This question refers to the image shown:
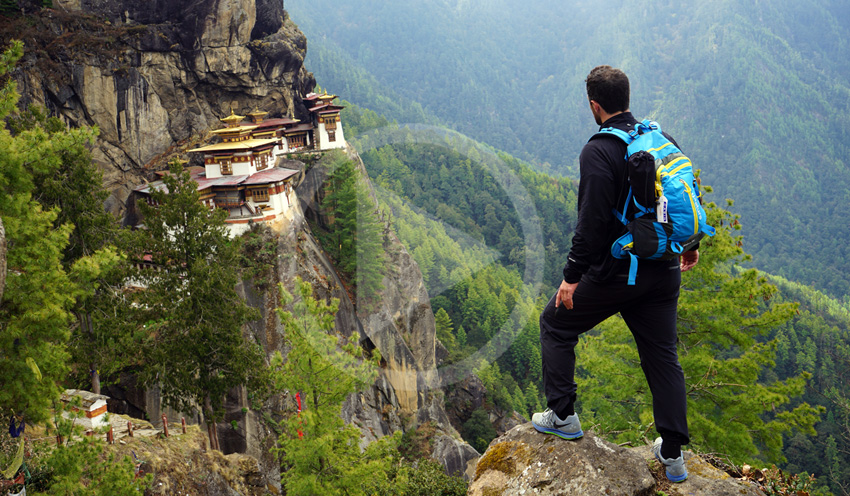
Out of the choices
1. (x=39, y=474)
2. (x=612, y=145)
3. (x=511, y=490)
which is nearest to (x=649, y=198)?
(x=612, y=145)

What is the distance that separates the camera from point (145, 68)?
31.7 metres

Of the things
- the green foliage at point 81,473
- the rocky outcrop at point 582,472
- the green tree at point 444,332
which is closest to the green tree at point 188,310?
the green foliage at point 81,473

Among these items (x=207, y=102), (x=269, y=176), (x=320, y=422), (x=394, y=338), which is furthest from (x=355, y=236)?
(x=320, y=422)

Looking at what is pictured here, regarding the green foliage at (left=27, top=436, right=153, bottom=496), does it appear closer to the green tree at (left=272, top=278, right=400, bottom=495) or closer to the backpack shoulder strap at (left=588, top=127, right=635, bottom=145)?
the green tree at (left=272, top=278, right=400, bottom=495)

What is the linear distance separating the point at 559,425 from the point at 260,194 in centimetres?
2426

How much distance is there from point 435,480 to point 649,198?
11567 mm

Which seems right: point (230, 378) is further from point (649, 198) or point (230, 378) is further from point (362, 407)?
point (649, 198)

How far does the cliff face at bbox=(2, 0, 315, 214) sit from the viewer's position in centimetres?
2861

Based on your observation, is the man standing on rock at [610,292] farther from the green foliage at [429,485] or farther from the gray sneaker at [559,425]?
the green foliage at [429,485]

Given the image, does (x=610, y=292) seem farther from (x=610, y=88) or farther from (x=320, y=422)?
(x=320, y=422)

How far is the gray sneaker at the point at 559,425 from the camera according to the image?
4840 mm

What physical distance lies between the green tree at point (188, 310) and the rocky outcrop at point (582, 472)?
1234cm

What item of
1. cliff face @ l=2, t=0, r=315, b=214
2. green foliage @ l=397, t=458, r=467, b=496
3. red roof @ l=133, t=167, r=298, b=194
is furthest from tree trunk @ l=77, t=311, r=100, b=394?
cliff face @ l=2, t=0, r=315, b=214

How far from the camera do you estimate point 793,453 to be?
5400cm
